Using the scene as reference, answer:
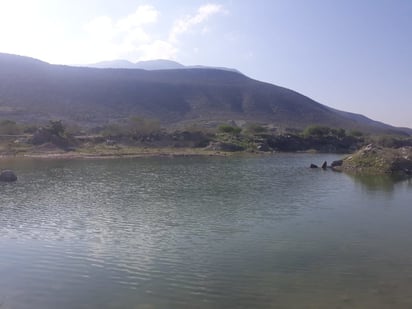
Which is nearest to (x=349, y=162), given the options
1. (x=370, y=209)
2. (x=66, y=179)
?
(x=370, y=209)

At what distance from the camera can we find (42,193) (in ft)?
132

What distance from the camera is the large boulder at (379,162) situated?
203 ft

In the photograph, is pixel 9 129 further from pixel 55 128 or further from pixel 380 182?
pixel 380 182

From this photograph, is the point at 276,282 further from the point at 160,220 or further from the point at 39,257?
the point at 160,220

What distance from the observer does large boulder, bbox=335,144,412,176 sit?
2441 inches

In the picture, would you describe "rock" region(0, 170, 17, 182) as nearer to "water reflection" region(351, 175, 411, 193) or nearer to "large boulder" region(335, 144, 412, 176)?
"water reflection" region(351, 175, 411, 193)

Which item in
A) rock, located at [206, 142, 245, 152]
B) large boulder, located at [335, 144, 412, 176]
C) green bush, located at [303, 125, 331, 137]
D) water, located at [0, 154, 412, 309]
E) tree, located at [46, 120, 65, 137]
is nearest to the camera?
water, located at [0, 154, 412, 309]

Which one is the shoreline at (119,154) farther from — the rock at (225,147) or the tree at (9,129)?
the tree at (9,129)

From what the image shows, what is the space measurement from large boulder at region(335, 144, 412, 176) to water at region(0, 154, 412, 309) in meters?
17.9

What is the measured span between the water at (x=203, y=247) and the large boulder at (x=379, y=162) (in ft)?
58.8

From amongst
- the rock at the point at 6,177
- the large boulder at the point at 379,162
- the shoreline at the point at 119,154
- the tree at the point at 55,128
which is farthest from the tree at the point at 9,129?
the large boulder at the point at 379,162

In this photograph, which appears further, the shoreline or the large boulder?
the shoreline

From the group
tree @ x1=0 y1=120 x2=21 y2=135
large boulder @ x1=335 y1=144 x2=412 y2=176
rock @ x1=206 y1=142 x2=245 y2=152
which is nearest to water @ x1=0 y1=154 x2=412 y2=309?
large boulder @ x1=335 y1=144 x2=412 y2=176

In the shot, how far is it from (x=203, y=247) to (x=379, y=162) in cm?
4811
